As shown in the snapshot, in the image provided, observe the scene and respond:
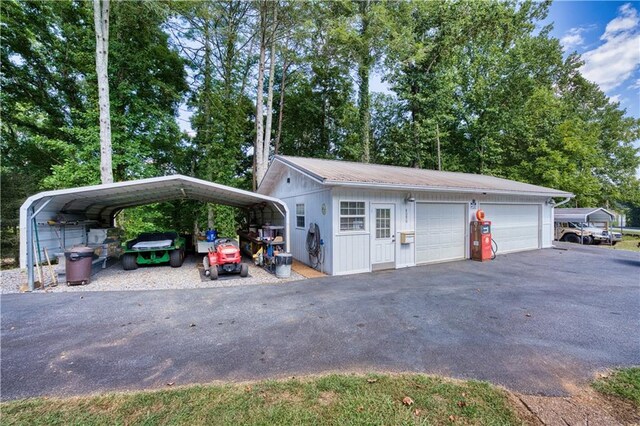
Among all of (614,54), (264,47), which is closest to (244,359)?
(264,47)

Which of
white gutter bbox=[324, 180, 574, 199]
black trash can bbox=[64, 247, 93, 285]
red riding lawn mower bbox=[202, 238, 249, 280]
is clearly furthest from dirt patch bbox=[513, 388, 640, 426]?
black trash can bbox=[64, 247, 93, 285]

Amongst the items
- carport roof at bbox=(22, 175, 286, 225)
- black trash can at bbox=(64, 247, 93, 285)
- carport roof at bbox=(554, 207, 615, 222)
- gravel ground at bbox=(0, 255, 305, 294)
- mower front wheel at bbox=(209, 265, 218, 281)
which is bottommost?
gravel ground at bbox=(0, 255, 305, 294)

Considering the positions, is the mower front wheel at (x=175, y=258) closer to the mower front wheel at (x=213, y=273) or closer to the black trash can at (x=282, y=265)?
the mower front wheel at (x=213, y=273)

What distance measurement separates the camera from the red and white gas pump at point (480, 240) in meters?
9.38

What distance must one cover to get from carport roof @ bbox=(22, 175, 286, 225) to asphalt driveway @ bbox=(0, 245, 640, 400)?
2403mm

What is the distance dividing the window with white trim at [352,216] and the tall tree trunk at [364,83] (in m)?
10.6

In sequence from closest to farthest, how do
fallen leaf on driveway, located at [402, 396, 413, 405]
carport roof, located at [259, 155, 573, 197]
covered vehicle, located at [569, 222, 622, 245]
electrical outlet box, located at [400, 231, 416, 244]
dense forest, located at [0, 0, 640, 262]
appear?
fallen leaf on driveway, located at [402, 396, 413, 405], carport roof, located at [259, 155, 573, 197], electrical outlet box, located at [400, 231, 416, 244], dense forest, located at [0, 0, 640, 262], covered vehicle, located at [569, 222, 622, 245]

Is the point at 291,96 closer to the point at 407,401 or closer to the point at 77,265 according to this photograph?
the point at 77,265

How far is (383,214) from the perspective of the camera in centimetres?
793

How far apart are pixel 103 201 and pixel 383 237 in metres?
9.42

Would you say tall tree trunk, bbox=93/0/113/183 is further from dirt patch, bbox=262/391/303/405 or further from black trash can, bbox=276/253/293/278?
dirt patch, bbox=262/391/303/405

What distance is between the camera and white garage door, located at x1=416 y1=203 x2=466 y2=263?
8.86 metres

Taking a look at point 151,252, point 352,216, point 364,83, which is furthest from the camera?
point 364,83

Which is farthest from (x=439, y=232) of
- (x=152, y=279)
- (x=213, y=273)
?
(x=152, y=279)
